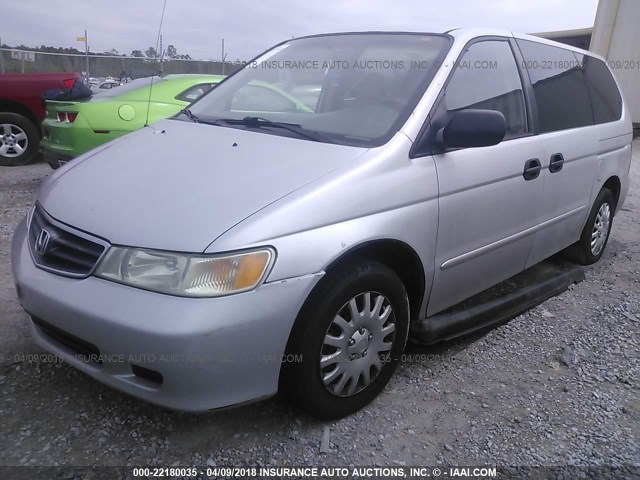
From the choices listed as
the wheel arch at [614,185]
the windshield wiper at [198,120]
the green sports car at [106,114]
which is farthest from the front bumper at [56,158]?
the wheel arch at [614,185]

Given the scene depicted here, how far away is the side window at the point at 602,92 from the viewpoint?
4.00 meters

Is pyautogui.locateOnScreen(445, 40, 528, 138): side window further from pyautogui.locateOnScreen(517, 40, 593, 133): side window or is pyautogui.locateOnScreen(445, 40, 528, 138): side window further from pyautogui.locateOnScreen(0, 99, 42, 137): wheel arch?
pyautogui.locateOnScreen(0, 99, 42, 137): wheel arch

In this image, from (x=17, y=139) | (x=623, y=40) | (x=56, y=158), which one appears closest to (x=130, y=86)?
(x=56, y=158)

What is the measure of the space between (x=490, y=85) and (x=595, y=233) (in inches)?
76.9

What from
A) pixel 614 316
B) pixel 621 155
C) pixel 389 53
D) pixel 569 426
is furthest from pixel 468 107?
pixel 621 155

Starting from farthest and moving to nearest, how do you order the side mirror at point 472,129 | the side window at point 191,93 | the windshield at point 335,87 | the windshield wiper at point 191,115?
1. the side window at point 191,93
2. the windshield wiper at point 191,115
3. the windshield at point 335,87
4. the side mirror at point 472,129

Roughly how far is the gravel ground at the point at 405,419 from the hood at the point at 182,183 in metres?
0.82

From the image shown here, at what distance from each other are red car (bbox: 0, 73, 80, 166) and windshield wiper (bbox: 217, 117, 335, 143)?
222 inches

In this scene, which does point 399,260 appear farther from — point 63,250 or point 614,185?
point 614,185

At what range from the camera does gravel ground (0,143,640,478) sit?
2129mm

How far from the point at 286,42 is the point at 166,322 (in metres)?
2.35

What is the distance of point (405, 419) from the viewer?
7.86ft

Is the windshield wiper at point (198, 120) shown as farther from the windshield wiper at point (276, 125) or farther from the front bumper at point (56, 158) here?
the front bumper at point (56, 158)


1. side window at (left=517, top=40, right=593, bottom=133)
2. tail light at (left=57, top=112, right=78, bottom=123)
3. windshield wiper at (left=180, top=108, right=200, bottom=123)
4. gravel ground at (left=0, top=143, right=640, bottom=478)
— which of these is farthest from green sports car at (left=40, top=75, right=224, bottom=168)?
side window at (left=517, top=40, right=593, bottom=133)
